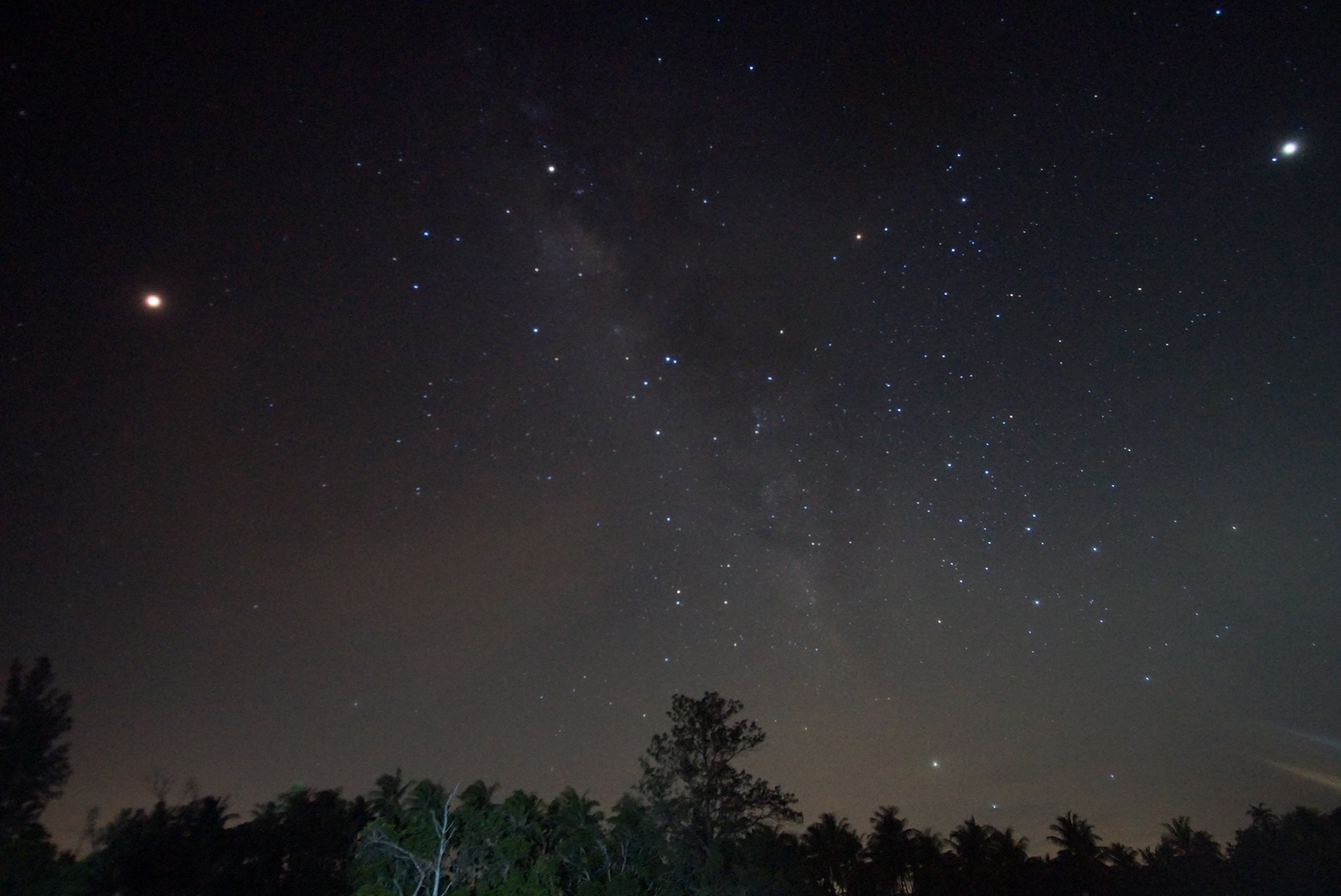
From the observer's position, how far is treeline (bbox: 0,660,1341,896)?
84.7ft

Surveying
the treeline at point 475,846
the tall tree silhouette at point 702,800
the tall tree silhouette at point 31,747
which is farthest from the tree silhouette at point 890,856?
the tall tree silhouette at point 31,747

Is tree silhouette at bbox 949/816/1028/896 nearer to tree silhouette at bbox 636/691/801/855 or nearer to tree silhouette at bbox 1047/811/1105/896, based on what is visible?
tree silhouette at bbox 1047/811/1105/896

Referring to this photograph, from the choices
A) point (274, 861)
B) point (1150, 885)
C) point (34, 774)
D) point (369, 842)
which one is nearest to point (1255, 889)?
point (1150, 885)

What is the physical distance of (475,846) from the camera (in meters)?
29.7

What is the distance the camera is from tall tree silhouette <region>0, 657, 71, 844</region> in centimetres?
3294

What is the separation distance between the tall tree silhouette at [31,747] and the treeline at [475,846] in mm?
59

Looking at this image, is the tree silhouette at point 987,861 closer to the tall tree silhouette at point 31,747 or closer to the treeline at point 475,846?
the treeline at point 475,846

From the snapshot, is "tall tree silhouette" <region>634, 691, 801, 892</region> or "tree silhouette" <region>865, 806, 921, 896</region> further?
"tree silhouette" <region>865, 806, 921, 896</region>

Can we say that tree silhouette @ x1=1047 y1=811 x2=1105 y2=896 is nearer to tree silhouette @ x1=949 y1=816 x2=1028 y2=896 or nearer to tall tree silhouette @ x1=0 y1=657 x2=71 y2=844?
tree silhouette @ x1=949 y1=816 x2=1028 y2=896

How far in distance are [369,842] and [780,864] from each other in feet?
53.3

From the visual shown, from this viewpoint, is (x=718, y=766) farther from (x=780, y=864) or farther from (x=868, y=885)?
(x=868, y=885)

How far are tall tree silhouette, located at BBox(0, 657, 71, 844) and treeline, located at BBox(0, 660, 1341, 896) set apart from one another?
59 millimetres

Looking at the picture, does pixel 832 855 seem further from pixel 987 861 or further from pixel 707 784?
pixel 707 784

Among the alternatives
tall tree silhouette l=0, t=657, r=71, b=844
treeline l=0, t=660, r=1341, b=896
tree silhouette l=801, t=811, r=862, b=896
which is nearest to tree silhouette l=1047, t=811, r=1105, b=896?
treeline l=0, t=660, r=1341, b=896
